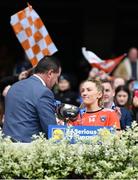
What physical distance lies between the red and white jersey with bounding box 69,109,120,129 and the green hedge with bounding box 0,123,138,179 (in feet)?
3.60

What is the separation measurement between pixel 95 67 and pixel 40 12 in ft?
21.0

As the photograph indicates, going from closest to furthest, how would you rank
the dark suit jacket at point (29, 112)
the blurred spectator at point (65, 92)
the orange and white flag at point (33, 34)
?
1. the dark suit jacket at point (29, 112)
2. the orange and white flag at point (33, 34)
3. the blurred spectator at point (65, 92)

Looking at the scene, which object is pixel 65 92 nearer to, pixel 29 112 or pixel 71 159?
pixel 29 112

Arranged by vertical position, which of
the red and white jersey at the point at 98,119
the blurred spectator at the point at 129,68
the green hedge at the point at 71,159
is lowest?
the green hedge at the point at 71,159

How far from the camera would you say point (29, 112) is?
23.4ft

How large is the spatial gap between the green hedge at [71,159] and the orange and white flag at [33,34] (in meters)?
3.26

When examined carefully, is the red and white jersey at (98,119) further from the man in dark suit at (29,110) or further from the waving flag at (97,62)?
the waving flag at (97,62)

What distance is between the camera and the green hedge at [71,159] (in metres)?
6.22

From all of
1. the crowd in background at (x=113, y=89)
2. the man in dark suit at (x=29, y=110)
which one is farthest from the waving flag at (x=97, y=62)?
the man in dark suit at (x=29, y=110)

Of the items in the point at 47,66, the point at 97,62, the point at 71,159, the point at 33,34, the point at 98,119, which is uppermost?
the point at 33,34

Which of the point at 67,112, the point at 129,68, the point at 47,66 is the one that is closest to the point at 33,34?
the point at 47,66

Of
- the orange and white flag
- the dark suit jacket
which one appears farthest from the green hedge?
the orange and white flag

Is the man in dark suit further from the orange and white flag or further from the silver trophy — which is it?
the orange and white flag

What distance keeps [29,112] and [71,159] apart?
1.05 m
